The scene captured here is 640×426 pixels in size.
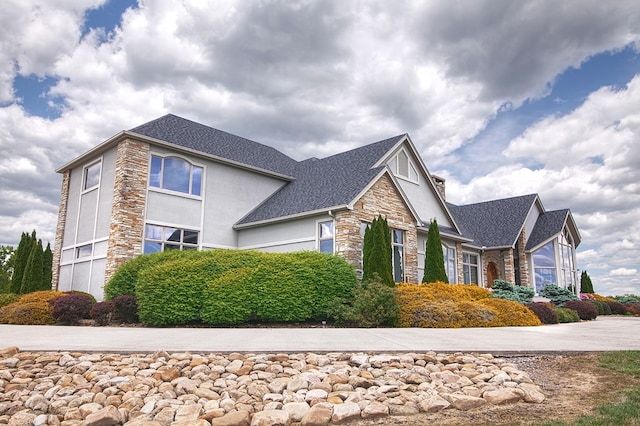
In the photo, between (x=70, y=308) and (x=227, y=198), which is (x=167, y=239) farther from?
(x=70, y=308)

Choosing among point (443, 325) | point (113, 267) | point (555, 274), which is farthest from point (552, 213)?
point (113, 267)

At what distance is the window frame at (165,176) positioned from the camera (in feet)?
53.7

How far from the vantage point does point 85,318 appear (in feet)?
43.2

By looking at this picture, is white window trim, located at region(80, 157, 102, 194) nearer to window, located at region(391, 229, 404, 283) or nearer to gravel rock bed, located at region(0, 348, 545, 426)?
window, located at region(391, 229, 404, 283)

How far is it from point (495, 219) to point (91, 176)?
2253 centimetres

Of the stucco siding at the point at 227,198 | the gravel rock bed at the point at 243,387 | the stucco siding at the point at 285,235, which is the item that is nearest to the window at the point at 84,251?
the stucco siding at the point at 227,198

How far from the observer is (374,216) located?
15898 millimetres

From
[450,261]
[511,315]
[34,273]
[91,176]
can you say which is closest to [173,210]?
[91,176]

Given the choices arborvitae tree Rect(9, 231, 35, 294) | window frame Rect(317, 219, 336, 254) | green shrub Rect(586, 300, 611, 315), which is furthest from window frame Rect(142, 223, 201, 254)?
green shrub Rect(586, 300, 611, 315)

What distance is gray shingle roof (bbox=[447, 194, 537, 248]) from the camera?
26125 millimetres

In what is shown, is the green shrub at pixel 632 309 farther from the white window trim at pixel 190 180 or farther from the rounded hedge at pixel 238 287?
the white window trim at pixel 190 180

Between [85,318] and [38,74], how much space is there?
24.3 ft

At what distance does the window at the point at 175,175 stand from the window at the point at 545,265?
20.3 meters

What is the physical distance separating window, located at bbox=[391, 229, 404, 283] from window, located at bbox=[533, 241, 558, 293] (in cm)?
1346
